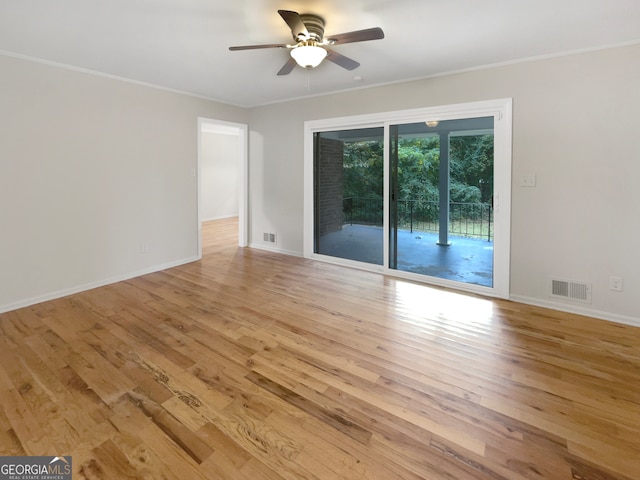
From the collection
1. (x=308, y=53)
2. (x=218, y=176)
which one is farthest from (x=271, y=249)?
(x=218, y=176)

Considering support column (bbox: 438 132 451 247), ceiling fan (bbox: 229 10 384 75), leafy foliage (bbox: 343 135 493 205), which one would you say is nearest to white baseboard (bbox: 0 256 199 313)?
leafy foliage (bbox: 343 135 493 205)

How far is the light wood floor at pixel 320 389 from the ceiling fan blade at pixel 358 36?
2.31 metres

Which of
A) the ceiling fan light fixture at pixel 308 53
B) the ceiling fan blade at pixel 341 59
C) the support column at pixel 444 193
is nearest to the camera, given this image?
the ceiling fan light fixture at pixel 308 53

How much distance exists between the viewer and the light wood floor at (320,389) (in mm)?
1579

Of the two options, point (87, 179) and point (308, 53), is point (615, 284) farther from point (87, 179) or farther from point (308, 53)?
point (87, 179)

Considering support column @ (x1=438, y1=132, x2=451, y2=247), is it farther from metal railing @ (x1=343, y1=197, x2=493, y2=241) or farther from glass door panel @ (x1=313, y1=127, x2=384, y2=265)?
glass door panel @ (x1=313, y1=127, x2=384, y2=265)

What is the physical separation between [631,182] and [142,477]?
420 cm

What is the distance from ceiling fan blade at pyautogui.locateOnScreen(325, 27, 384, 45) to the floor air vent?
293 centimetres

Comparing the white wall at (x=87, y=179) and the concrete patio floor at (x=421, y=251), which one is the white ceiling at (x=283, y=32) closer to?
the white wall at (x=87, y=179)

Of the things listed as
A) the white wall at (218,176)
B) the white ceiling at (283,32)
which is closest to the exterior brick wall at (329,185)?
the white ceiling at (283,32)

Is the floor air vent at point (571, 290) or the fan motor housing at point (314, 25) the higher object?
the fan motor housing at point (314, 25)

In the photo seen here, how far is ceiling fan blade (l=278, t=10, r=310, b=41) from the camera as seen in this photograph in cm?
212

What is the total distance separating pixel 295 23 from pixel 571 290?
350 centimetres

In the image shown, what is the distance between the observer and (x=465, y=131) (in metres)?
4.38
